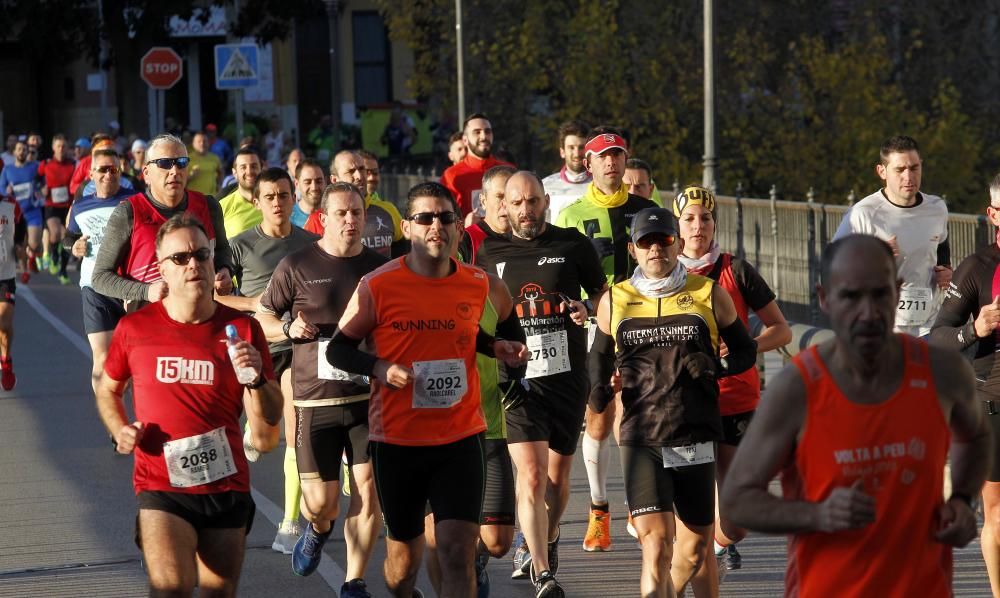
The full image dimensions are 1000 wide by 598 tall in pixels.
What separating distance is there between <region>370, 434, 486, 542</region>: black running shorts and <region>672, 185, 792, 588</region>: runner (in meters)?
1.25

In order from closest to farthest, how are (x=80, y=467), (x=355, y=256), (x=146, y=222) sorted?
(x=355, y=256) → (x=146, y=222) → (x=80, y=467)

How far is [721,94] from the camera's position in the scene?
28.2 meters

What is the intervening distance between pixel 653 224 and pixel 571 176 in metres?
4.26

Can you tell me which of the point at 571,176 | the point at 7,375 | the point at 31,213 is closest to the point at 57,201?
the point at 31,213

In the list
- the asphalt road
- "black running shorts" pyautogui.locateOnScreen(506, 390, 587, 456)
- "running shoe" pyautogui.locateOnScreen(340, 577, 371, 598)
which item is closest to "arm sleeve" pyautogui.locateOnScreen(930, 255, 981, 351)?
the asphalt road

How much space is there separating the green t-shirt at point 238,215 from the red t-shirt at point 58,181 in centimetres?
1370

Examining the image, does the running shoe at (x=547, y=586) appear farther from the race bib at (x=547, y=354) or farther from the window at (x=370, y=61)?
the window at (x=370, y=61)

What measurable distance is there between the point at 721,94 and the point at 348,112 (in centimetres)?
3452

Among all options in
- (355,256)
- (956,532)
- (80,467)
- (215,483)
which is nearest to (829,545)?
(956,532)

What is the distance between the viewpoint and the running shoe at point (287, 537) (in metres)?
9.14

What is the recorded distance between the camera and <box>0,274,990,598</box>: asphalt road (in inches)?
334

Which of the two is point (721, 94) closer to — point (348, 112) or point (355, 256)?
point (355, 256)

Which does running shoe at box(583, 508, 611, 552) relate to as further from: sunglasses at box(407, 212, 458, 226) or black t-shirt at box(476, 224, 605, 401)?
sunglasses at box(407, 212, 458, 226)

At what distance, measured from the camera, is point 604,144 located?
1008cm
